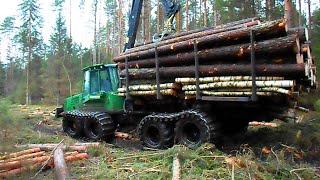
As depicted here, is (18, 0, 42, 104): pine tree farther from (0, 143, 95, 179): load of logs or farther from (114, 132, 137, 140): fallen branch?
(0, 143, 95, 179): load of logs

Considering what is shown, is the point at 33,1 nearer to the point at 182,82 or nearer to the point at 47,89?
the point at 47,89

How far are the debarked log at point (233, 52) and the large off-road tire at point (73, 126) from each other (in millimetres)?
3280

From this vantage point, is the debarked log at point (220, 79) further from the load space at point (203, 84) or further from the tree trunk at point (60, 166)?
the tree trunk at point (60, 166)

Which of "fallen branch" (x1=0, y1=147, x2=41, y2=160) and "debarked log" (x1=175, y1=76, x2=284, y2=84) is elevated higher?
"debarked log" (x1=175, y1=76, x2=284, y2=84)

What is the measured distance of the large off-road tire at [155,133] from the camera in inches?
376

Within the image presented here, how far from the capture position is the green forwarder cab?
37.4 ft

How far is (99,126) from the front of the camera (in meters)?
11.3

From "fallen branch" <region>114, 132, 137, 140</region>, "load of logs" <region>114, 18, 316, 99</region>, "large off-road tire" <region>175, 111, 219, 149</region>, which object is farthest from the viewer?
"fallen branch" <region>114, 132, 137, 140</region>

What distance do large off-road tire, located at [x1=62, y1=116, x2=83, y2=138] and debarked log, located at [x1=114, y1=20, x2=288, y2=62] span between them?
122 inches

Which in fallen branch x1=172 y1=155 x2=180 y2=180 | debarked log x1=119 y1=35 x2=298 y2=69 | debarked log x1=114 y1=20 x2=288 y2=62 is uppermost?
debarked log x1=114 y1=20 x2=288 y2=62

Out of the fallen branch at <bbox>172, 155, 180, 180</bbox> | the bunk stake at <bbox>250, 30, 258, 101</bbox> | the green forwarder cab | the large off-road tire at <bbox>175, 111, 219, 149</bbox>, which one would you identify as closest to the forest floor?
the fallen branch at <bbox>172, 155, 180, 180</bbox>

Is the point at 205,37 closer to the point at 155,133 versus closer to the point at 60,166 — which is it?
the point at 155,133

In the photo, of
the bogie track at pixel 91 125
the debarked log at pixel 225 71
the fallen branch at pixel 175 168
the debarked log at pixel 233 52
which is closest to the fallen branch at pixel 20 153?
the fallen branch at pixel 175 168

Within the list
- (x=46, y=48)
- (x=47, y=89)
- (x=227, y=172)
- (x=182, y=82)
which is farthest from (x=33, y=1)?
(x=227, y=172)
